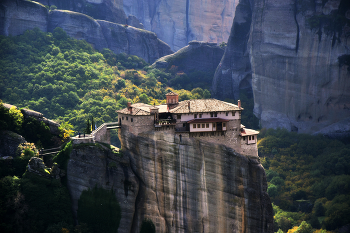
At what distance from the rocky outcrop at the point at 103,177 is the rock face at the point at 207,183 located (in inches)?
136

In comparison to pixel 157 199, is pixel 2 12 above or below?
above

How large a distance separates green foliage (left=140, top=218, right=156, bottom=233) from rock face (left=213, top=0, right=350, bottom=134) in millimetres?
57152

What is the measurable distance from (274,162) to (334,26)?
1289 inches

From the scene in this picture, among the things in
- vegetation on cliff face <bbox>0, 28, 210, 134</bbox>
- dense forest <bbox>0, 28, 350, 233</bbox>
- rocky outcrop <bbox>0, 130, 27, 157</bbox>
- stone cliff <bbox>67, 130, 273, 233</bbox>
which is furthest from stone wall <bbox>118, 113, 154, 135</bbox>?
vegetation on cliff face <bbox>0, 28, 210, 134</bbox>

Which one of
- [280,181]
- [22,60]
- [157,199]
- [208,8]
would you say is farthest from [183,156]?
[208,8]

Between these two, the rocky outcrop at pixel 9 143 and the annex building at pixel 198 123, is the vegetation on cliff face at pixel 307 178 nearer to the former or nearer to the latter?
the annex building at pixel 198 123

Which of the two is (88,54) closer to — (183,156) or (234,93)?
(234,93)

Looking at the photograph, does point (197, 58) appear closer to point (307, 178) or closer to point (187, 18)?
point (187, 18)

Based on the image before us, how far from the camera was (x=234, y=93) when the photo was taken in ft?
421

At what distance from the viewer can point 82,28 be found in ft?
435

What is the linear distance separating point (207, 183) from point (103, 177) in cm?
1400

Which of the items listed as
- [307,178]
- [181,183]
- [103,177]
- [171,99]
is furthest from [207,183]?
[307,178]

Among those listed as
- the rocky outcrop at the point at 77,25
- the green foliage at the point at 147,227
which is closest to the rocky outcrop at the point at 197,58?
the rocky outcrop at the point at 77,25

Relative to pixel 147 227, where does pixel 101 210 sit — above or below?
above
